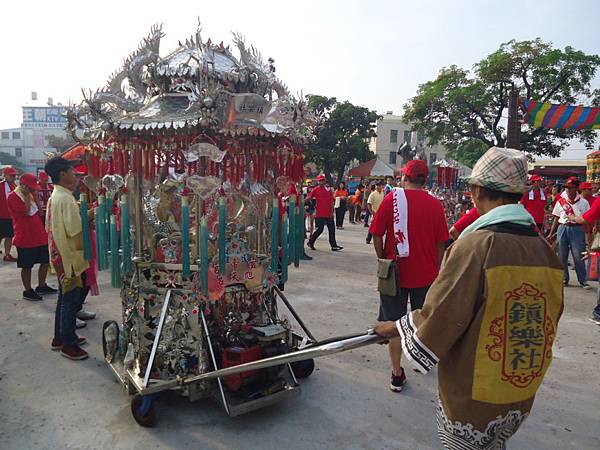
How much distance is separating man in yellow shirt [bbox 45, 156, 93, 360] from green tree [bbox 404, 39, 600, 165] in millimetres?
20674

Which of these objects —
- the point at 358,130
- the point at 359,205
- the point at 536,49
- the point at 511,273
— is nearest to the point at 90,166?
the point at 511,273

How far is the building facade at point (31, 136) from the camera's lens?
6306cm

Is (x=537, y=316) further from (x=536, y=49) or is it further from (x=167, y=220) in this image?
(x=536, y=49)

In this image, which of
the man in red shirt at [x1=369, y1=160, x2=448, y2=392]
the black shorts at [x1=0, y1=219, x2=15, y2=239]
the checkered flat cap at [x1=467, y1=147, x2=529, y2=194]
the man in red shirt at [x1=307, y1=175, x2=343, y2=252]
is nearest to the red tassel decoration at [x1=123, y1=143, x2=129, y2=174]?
the man in red shirt at [x1=369, y1=160, x2=448, y2=392]

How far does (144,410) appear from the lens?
290 centimetres

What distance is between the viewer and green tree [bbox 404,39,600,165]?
67.7 feet

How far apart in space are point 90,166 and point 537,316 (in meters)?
3.37

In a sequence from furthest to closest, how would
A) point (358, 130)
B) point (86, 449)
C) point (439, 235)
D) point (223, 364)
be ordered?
point (358, 130) → point (439, 235) → point (223, 364) → point (86, 449)

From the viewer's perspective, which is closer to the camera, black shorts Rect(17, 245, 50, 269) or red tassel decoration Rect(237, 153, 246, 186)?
red tassel decoration Rect(237, 153, 246, 186)

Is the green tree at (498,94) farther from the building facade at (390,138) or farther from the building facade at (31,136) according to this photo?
the building facade at (31,136)

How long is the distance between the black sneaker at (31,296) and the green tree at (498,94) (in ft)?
67.5

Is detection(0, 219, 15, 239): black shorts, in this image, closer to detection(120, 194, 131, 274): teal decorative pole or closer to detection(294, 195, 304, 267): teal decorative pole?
detection(120, 194, 131, 274): teal decorative pole

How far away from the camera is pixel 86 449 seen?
2697 mm

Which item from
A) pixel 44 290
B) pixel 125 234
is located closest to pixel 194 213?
pixel 125 234
